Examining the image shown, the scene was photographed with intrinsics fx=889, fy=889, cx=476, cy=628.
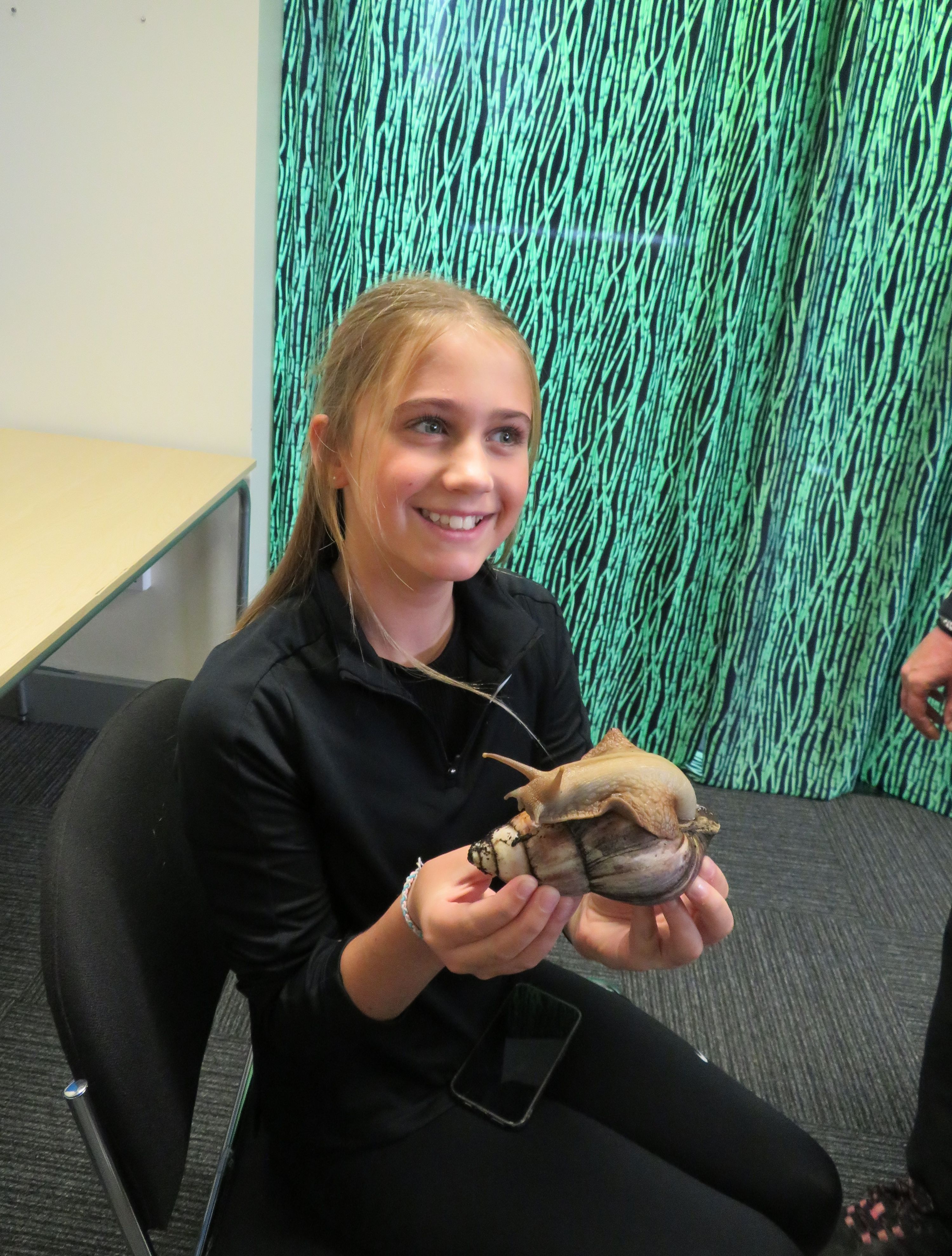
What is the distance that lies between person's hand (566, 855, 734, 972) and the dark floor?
85 cm

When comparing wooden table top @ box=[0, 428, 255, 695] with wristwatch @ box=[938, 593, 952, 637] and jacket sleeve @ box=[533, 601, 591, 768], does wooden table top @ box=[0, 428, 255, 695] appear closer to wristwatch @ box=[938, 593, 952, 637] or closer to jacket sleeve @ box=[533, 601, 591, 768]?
jacket sleeve @ box=[533, 601, 591, 768]

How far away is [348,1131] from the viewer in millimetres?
848

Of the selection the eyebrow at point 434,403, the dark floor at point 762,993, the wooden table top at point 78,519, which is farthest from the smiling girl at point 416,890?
the dark floor at point 762,993

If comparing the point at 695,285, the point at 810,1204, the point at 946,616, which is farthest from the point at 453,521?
the point at 695,285

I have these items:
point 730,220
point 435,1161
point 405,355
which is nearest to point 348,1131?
point 435,1161

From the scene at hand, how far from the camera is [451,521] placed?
35.5 inches

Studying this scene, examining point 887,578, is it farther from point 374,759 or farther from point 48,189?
point 48,189

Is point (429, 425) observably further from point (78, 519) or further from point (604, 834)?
point (78, 519)

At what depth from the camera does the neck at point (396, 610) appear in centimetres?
96

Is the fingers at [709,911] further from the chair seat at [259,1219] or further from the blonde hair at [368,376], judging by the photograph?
the chair seat at [259,1219]

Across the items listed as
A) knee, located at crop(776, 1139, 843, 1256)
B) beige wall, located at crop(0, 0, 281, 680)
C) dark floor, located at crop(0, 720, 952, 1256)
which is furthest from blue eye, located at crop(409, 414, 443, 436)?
beige wall, located at crop(0, 0, 281, 680)

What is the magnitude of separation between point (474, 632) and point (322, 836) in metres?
0.29

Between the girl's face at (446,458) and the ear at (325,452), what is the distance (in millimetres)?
32

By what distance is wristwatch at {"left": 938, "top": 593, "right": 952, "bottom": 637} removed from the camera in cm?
156
